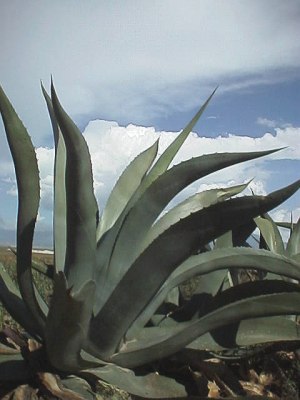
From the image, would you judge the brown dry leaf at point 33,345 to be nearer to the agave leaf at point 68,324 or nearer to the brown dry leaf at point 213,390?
the agave leaf at point 68,324

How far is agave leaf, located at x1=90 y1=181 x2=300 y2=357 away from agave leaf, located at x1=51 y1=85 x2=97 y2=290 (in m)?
0.15

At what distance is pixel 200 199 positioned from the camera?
2326 millimetres

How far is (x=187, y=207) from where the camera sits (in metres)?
2.29

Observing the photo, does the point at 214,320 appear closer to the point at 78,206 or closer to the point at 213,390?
the point at 213,390

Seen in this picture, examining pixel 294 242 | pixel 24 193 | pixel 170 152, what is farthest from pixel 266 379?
pixel 24 193

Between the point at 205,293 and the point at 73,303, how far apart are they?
30.9 inches

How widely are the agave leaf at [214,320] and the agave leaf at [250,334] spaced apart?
0.12 m

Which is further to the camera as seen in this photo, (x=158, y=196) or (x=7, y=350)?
(x=7, y=350)

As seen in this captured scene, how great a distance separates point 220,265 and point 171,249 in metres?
0.23

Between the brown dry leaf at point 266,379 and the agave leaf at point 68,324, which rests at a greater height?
the agave leaf at point 68,324

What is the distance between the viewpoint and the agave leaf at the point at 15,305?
2270 millimetres

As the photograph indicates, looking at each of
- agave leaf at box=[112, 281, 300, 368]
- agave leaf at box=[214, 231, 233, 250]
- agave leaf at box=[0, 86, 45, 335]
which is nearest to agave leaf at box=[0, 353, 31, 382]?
agave leaf at box=[0, 86, 45, 335]

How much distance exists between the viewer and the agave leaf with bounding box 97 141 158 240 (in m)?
2.38

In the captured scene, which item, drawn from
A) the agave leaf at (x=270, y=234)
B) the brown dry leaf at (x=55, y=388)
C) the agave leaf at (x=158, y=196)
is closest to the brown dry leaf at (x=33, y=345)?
the brown dry leaf at (x=55, y=388)
